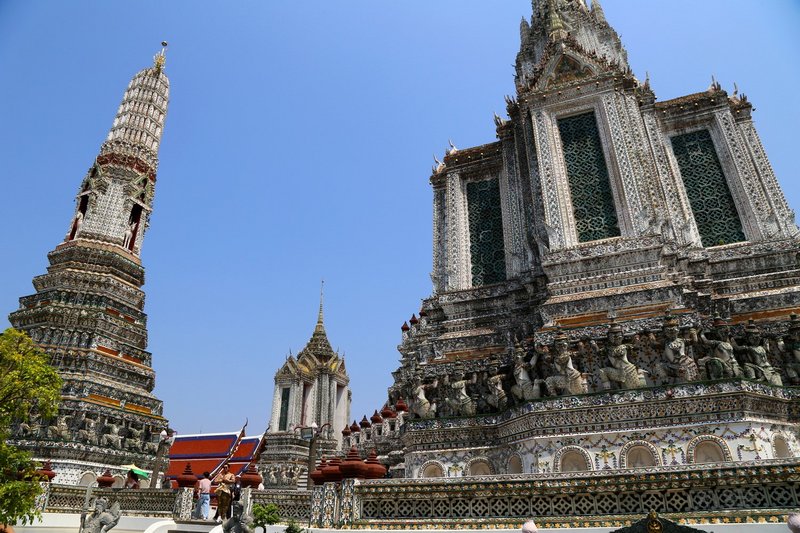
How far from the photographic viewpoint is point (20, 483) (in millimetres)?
7426

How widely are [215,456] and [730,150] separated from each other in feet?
73.3

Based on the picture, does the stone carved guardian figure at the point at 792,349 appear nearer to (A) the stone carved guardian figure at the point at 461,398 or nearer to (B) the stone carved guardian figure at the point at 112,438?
(A) the stone carved guardian figure at the point at 461,398

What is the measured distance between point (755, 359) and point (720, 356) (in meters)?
1.10

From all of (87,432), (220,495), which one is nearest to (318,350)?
(87,432)

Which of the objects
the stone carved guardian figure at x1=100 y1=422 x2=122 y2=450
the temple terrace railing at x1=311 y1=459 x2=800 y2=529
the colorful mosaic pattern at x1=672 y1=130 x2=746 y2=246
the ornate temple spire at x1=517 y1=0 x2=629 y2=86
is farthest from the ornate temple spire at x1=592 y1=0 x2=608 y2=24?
the stone carved guardian figure at x1=100 y1=422 x2=122 y2=450

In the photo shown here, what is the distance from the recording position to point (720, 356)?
9.91 metres

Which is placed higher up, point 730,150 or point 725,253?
point 730,150

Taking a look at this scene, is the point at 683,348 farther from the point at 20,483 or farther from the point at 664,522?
the point at 20,483

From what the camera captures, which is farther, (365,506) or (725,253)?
(725,253)

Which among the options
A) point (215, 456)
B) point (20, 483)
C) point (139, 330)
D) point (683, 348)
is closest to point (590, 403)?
→ point (683, 348)

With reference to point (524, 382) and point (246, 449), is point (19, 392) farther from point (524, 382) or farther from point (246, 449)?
point (246, 449)

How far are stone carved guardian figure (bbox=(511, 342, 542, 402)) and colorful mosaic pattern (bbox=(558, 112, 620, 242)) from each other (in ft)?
14.4

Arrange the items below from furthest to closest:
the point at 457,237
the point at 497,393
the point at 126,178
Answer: the point at 126,178, the point at 457,237, the point at 497,393

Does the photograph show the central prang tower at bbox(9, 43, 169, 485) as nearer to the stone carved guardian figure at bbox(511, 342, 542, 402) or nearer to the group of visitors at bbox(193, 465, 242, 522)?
the group of visitors at bbox(193, 465, 242, 522)
